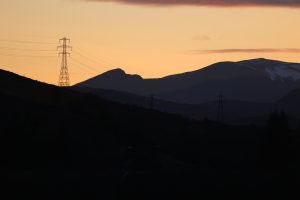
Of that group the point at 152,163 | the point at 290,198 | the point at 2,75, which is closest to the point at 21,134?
the point at 152,163

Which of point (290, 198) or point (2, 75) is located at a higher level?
point (2, 75)

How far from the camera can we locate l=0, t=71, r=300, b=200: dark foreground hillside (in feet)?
232

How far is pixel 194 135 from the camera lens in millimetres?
106562

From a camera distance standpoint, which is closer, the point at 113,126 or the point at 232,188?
the point at 232,188

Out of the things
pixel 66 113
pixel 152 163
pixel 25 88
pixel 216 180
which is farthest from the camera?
pixel 25 88

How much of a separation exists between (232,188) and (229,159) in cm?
1964

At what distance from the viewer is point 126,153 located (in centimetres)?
8756

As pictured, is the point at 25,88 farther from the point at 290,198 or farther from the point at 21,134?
the point at 290,198

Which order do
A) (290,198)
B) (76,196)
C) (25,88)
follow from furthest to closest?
(25,88)
(290,198)
(76,196)

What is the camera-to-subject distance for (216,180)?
76250 millimetres

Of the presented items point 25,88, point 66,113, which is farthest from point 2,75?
point 66,113

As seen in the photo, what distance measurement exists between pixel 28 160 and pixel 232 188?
18.0 m

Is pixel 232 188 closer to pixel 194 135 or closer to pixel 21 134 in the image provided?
pixel 21 134

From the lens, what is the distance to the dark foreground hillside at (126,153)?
70.6 metres
